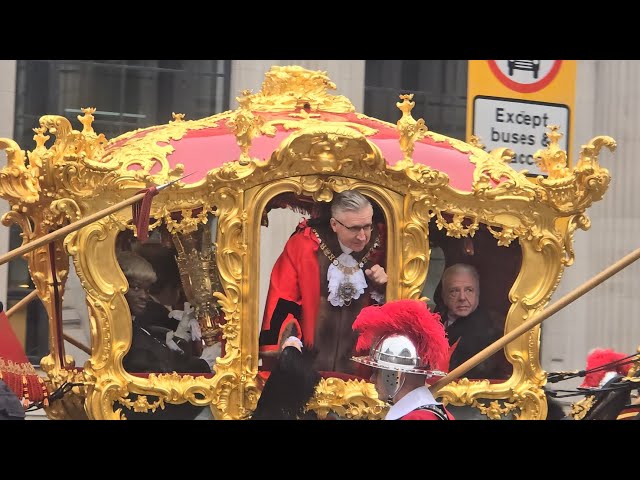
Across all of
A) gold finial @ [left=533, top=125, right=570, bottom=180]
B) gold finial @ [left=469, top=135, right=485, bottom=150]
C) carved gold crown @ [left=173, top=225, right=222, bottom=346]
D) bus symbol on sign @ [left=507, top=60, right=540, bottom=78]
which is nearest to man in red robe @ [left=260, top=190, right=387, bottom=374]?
carved gold crown @ [left=173, top=225, right=222, bottom=346]

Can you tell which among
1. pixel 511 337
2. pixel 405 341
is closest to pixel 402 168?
pixel 511 337

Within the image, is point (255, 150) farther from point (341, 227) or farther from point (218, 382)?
point (218, 382)

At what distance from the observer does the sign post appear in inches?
531

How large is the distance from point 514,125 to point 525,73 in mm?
791

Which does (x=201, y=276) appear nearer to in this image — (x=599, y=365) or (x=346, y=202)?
(x=346, y=202)

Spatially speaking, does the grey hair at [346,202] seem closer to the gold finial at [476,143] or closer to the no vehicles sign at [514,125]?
the gold finial at [476,143]

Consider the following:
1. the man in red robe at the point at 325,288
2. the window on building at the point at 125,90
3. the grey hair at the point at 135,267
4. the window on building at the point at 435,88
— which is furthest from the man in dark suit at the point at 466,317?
the window on building at the point at 435,88

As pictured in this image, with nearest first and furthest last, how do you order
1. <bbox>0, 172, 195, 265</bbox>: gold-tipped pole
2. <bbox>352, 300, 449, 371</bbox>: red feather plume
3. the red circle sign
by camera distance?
<bbox>352, 300, 449, 371</bbox>: red feather plume
<bbox>0, 172, 195, 265</bbox>: gold-tipped pole
the red circle sign

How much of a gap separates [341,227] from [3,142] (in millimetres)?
2290

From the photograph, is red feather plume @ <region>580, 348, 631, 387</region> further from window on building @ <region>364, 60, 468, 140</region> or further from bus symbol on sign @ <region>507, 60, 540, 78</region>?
window on building @ <region>364, 60, 468, 140</region>

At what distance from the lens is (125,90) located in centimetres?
1620

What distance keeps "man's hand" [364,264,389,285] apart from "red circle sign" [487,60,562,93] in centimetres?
499

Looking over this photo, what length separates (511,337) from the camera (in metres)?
8.64

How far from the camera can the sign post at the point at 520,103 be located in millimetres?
13477
